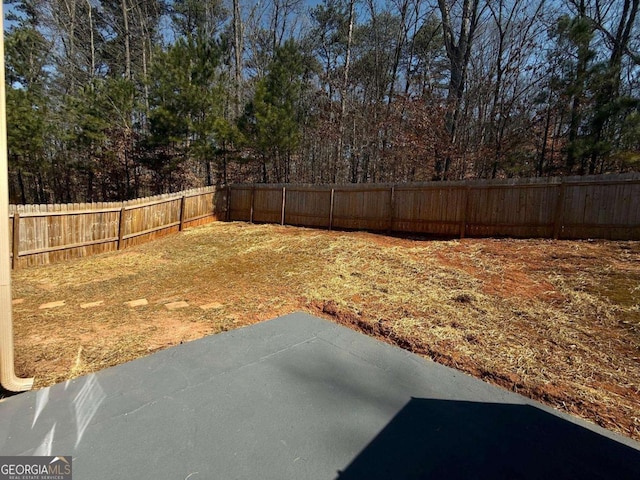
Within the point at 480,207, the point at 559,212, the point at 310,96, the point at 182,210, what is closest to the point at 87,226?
the point at 182,210

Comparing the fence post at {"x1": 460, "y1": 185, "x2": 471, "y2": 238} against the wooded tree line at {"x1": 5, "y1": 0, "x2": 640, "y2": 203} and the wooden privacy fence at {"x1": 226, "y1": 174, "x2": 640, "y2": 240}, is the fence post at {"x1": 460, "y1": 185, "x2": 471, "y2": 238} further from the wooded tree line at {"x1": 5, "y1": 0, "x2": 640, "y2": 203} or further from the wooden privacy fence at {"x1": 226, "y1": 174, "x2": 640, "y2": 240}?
the wooded tree line at {"x1": 5, "y1": 0, "x2": 640, "y2": 203}

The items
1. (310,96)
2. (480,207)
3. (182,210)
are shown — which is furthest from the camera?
(310,96)

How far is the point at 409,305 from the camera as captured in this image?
3.96m

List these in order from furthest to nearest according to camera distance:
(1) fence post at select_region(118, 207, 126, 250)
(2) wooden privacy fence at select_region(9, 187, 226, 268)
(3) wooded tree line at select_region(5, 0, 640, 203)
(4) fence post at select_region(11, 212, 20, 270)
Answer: (3) wooded tree line at select_region(5, 0, 640, 203), (1) fence post at select_region(118, 207, 126, 250), (2) wooden privacy fence at select_region(9, 187, 226, 268), (4) fence post at select_region(11, 212, 20, 270)

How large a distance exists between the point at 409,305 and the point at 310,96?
45.3 feet

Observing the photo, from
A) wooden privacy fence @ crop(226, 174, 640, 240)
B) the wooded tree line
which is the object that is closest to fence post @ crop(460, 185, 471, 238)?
wooden privacy fence @ crop(226, 174, 640, 240)

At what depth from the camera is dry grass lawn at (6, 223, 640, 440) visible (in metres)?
2.54

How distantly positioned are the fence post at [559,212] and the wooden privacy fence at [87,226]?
382 inches

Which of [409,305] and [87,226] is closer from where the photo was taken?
[409,305]

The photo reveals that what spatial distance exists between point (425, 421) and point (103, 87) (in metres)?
15.0

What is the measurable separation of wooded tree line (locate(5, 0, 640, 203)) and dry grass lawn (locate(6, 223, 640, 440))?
510cm

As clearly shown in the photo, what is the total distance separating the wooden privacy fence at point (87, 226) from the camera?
6172 millimetres

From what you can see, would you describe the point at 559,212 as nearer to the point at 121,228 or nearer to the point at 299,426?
the point at 299,426

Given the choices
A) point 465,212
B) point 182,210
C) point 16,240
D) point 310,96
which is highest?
point 310,96
